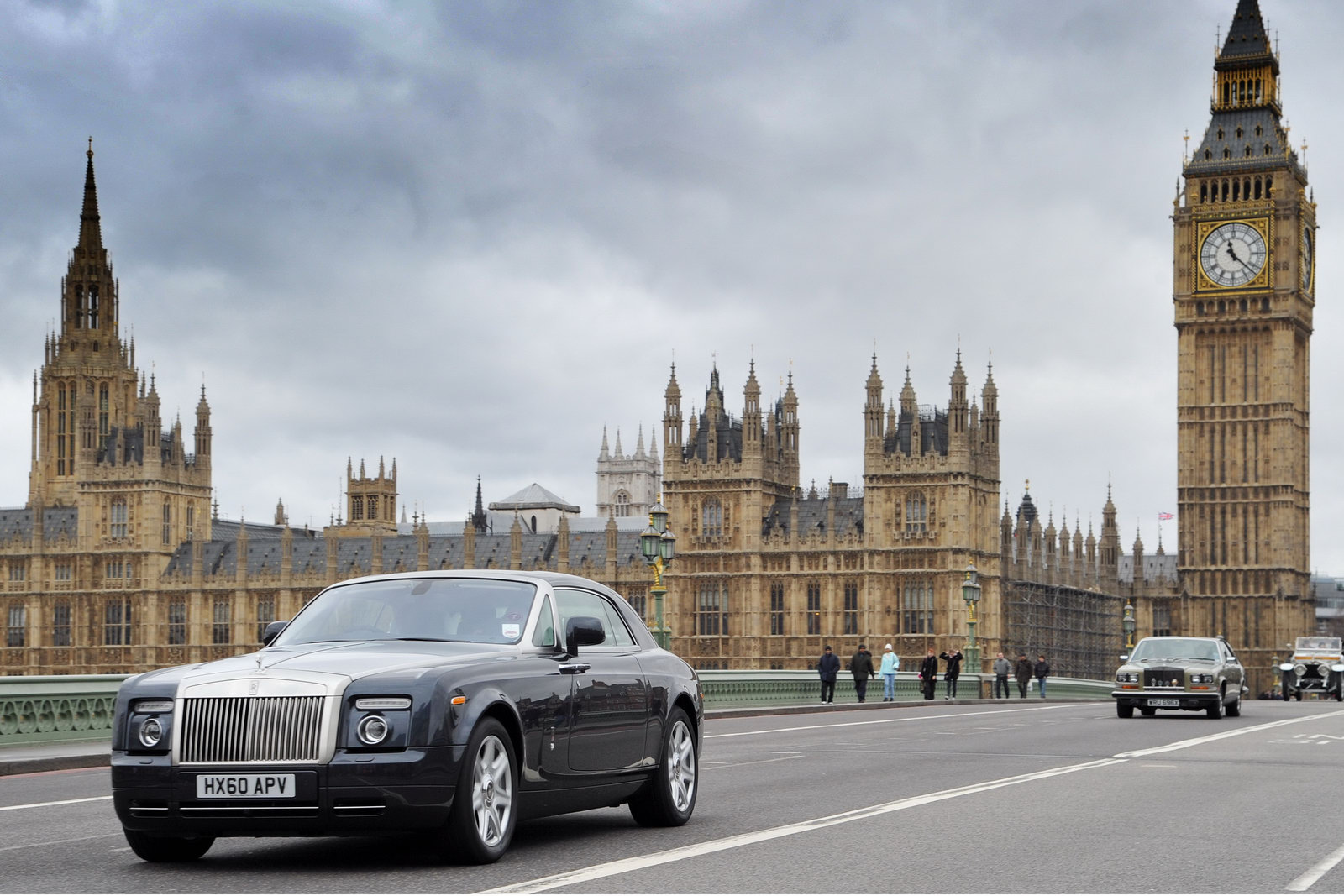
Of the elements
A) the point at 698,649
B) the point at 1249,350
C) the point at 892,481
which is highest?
the point at 1249,350

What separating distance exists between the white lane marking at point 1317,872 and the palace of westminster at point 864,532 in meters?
68.8

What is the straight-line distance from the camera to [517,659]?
1029 centimetres

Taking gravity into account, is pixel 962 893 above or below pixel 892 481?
below

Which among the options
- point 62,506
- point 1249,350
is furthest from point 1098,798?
point 62,506

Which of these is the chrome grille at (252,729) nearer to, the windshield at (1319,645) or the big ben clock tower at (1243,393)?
the windshield at (1319,645)

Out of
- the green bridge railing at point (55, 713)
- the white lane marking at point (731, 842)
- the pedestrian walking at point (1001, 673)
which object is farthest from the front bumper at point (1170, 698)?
the pedestrian walking at point (1001, 673)

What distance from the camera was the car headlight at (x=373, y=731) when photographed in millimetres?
9258

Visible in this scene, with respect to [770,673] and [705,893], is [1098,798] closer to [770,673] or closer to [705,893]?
[705,893]

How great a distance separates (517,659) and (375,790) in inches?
54.1

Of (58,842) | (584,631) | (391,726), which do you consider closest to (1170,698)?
(584,631)

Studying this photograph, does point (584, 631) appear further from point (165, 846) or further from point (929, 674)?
point (929, 674)

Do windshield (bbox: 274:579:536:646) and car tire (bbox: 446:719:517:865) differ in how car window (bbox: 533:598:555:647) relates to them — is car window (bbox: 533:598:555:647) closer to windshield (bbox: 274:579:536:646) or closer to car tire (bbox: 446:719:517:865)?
windshield (bbox: 274:579:536:646)

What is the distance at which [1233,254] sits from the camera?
9894cm

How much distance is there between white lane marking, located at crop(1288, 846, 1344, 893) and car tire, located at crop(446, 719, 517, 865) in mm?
3909
